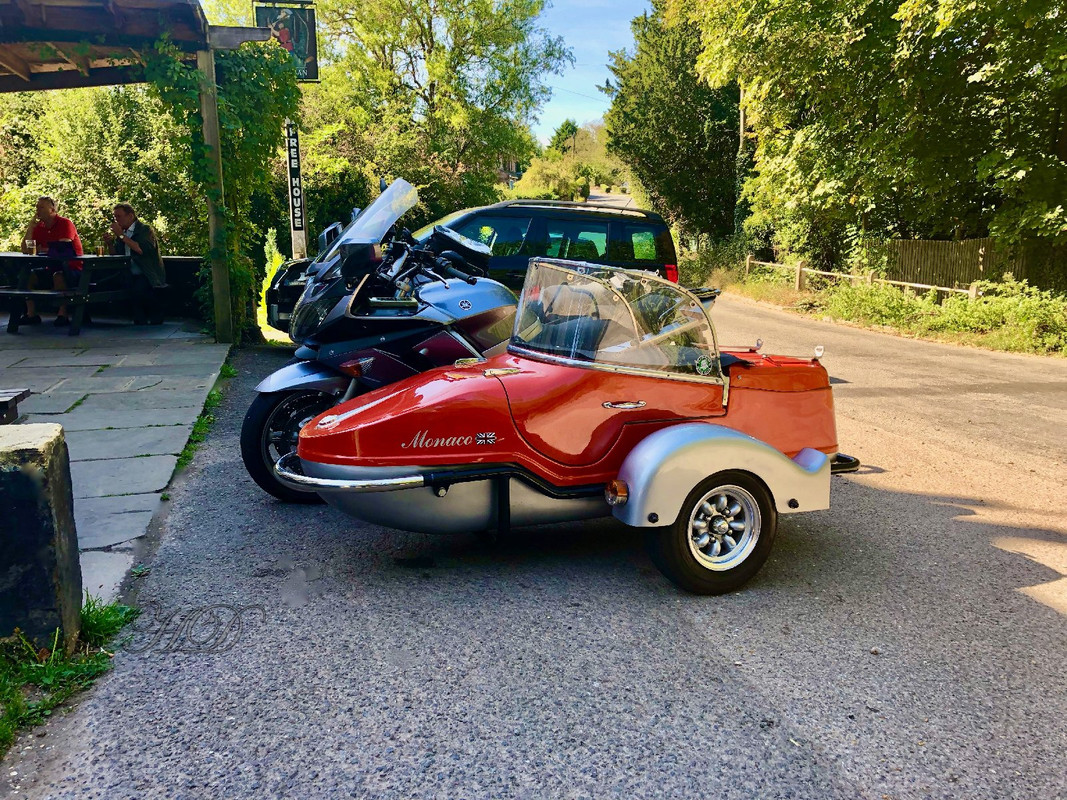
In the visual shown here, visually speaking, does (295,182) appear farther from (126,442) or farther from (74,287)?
(126,442)

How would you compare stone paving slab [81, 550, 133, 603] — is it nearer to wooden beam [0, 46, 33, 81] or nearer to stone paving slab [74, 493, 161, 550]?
stone paving slab [74, 493, 161, 550]

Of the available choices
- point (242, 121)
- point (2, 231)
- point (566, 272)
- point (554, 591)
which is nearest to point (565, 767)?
point (554, 591)

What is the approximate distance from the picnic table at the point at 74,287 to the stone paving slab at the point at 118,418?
13.2 feet

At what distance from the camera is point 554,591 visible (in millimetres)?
3807

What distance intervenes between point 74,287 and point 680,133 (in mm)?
21789

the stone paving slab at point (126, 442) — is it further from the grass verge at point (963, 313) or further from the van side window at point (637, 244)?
the grass verge at point (963, 313)

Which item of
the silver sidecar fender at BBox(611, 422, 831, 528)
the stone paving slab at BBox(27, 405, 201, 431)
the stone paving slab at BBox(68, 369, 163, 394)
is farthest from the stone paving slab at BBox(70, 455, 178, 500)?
the silver sidecar fender at BBox(611, 422, 831, 528)

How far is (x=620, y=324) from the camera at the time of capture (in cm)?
399

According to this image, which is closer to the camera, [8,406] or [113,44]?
[8,406]

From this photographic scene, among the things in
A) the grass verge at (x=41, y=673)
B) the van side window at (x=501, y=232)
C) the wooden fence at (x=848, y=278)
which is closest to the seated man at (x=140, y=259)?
the van side window at (x=501, y=232)

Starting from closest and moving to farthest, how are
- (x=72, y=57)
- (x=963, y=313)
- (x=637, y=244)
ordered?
(x=637, y=244) < (x=72, y=57) < (x=963, y=313)

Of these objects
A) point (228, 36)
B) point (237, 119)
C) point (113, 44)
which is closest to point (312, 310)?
point (237, 119)

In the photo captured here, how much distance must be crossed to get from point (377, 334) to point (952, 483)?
4.07 m

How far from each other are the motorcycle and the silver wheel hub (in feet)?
5.21
